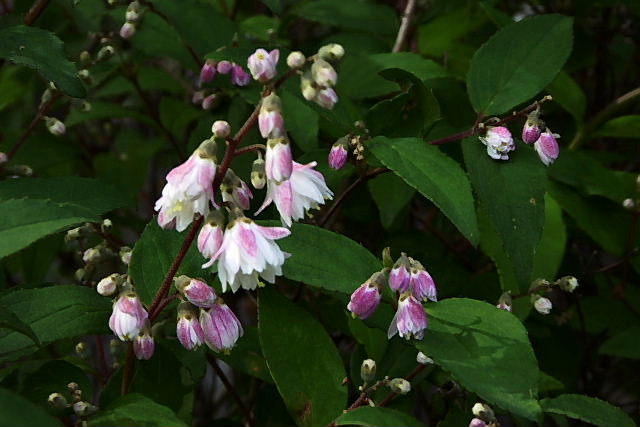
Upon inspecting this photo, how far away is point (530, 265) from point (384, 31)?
3.25ft

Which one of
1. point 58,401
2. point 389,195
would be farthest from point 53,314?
point 389,195

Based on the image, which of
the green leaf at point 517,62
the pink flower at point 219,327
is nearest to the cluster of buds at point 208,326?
the pink flower at point 219,327

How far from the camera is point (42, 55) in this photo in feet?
4.52

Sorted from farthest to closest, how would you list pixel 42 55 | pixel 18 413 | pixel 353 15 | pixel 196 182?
pixel 353 15
pixel 42 55
pixel 196 182
pixel 18 413

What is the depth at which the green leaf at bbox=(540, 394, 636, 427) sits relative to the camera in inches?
45.2

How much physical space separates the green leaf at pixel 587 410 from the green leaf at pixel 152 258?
0.56m

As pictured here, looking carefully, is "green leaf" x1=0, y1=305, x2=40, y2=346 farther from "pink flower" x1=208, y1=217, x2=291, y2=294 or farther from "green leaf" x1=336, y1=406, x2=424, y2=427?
"green leaf" x1=336, y1=406, x2=424, y2=427

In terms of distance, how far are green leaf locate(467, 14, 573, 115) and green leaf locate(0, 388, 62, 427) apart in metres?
0.97

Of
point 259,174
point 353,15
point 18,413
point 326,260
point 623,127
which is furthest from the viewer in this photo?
point 353,15

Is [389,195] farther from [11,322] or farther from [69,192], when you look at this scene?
[11,322]

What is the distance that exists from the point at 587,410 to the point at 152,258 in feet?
2.26

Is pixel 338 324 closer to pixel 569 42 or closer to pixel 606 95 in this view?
pixel 569 42

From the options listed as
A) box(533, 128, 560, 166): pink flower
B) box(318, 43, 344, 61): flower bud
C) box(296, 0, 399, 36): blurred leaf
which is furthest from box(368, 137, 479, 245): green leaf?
box(296, 0, 399, 36): blurred leaf

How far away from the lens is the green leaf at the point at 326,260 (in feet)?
4.05
